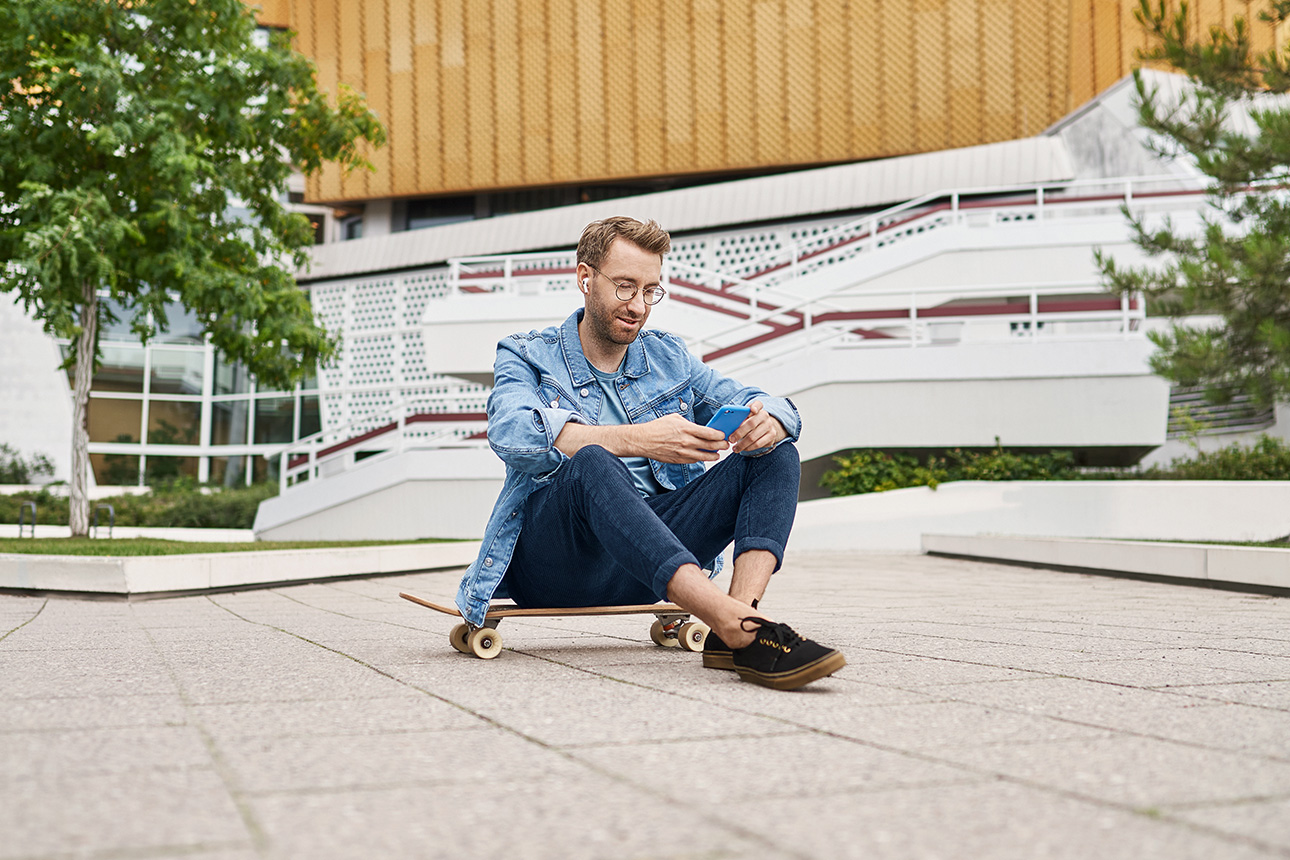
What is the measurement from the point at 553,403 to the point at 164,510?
16.5 m

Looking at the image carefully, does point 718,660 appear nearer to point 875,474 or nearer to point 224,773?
point 224,773

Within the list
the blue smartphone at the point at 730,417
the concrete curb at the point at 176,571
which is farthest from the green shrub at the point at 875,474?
the blue smartphone at the point at 730,417

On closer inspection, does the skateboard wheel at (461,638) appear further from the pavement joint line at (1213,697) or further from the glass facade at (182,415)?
the glass facade at (182,415)

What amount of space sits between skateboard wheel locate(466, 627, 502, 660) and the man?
0.23 ft

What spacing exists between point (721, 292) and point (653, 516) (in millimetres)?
13325

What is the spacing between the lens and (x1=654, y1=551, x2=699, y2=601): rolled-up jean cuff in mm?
2654

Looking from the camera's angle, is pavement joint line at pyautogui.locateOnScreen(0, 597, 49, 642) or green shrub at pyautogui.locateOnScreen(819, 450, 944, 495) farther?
green shrub at pyautogui.locateOnScreen(819, 450, 944, 495)

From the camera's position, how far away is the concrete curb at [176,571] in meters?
6.43

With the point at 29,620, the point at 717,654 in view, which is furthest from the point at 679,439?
the point at 29,620

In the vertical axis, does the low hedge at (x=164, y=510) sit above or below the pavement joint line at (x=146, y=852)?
below

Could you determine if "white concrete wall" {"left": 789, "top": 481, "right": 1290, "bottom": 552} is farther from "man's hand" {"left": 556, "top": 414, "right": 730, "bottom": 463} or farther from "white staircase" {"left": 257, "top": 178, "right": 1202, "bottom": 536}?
"man's hand" {"left": 556, "top": 414, "right": 730, "bottom": 463}

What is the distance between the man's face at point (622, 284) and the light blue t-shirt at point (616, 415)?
0.49 feet

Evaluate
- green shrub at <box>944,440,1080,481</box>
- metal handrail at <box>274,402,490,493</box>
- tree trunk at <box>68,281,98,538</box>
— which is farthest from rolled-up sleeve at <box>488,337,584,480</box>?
metal handrail at <box>274,402,490,493</box>

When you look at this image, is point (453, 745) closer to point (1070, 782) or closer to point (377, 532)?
point (1070, 782)
